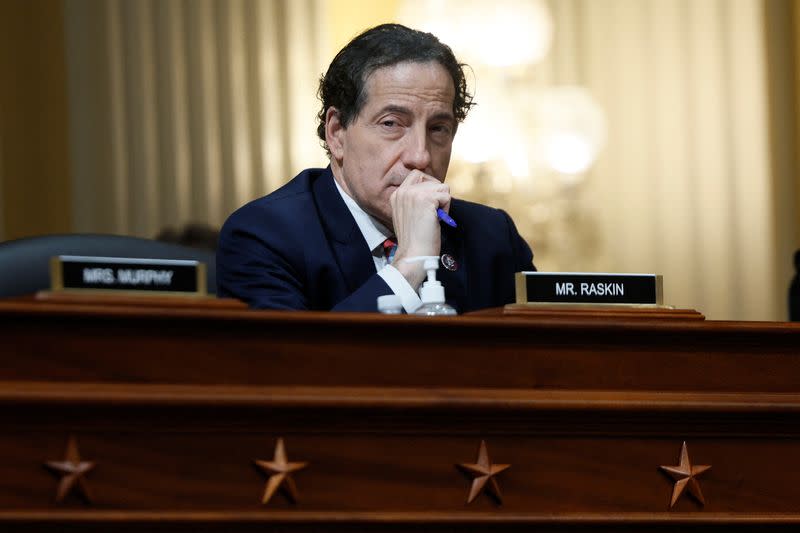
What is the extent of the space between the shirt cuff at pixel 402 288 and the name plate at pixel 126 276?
0.43 metres

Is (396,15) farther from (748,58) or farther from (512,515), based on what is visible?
(512,515)

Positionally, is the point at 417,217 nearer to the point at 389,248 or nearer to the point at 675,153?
the point at 389,248

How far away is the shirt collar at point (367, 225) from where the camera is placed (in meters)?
1.98

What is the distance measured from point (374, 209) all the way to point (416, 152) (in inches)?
4.6

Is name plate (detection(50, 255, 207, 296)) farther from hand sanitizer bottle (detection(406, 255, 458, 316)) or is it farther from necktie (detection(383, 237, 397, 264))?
necktie (detection(383, 237, 397, 264))

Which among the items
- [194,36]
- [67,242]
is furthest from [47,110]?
[67,242]

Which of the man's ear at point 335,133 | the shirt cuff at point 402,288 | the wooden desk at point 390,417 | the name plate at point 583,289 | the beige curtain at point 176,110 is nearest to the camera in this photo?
the wooden desk at point 390,417

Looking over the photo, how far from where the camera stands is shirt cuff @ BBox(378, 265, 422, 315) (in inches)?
62.2

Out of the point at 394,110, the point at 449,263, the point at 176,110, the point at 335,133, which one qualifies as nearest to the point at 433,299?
the point at 449,263

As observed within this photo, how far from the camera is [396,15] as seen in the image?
163 inches

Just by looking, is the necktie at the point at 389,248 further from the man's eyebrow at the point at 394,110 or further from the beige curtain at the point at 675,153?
the beige curtain at the point at 675,153

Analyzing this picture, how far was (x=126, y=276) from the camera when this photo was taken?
1.16 meters

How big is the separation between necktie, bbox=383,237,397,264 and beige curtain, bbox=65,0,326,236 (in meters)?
2.33

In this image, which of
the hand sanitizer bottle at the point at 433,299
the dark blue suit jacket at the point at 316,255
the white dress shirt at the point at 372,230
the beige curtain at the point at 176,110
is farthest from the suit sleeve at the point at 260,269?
the beige curtain at the point at 176,110
